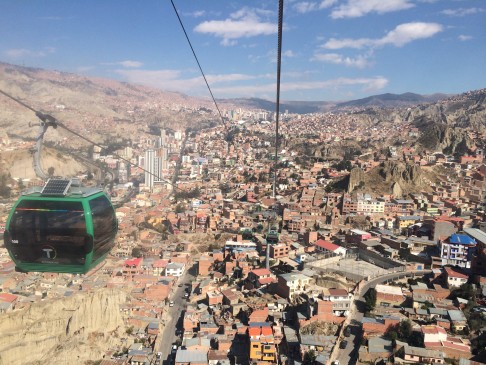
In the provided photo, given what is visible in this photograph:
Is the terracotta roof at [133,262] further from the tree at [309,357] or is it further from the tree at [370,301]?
the tree at [370,301]

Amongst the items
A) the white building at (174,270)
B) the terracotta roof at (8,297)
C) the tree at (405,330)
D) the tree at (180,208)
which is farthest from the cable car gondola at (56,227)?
the tree at (180,208)

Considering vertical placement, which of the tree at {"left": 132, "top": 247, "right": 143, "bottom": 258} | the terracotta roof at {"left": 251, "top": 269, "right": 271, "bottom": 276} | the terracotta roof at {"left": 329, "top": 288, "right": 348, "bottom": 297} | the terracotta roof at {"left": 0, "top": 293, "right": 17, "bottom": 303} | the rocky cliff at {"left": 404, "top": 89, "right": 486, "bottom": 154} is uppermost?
the rocky cliff at {"left": 404, "top": 89, "right": 486, "bottom": 154}

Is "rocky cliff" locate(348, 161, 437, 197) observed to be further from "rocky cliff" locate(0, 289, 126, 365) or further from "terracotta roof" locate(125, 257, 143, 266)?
"rocky cliff" locate(0, 289, 126, 365)

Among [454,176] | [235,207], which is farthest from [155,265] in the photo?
[454,176]

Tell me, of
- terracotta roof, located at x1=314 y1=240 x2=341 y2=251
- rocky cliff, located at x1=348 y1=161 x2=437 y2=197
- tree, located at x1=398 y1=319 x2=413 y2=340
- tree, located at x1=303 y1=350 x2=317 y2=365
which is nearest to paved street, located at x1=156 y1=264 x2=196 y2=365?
tree, located at x1=303 y1=350 x2=317 y2=365

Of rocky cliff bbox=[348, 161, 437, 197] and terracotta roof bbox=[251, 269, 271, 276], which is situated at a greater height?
rocky cliff bbox=[348, 161, 437, 197]

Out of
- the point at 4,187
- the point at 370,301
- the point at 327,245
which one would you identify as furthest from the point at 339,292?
the point at 4,187

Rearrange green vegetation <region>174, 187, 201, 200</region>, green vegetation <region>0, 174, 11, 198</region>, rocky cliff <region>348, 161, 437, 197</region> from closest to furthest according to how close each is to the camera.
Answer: rocky cliff <region>348, 161, 437, 197</region> → green vegetation <region>174, 187, 201, 200</region> → green vegetation <region>0, 174, 11, 198</region>

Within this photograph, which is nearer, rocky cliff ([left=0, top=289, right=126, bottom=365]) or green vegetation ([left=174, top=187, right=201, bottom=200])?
rocky cliff ([left=0, top=289, right=126, bottom=365])

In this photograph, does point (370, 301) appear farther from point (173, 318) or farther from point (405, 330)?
point (173, 318)
